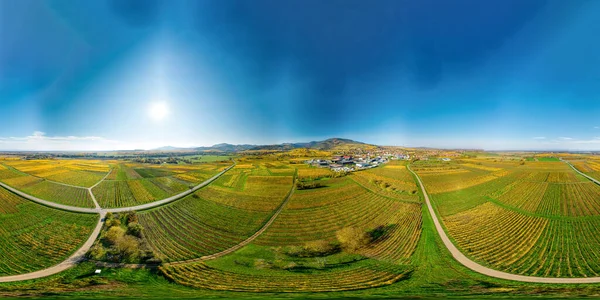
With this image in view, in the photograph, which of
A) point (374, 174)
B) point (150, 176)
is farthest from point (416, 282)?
point (150, 176)

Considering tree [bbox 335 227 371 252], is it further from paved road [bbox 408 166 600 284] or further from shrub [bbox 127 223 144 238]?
shrub [bbox 127 223 144 238]

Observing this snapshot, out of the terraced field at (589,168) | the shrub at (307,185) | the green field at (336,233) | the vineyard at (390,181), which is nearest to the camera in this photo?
the green field at (336,233)

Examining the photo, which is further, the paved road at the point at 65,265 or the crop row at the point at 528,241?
the crop row at the point at 528,241

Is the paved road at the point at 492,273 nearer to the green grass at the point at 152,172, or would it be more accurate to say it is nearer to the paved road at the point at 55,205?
the green grass at the point at 152,172

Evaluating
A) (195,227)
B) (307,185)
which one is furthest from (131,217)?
(307,185)

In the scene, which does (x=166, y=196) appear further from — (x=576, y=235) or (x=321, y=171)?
(x=576, y=235)

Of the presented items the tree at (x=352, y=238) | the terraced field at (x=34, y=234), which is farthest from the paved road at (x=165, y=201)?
the tree at (x=352, y=238)
